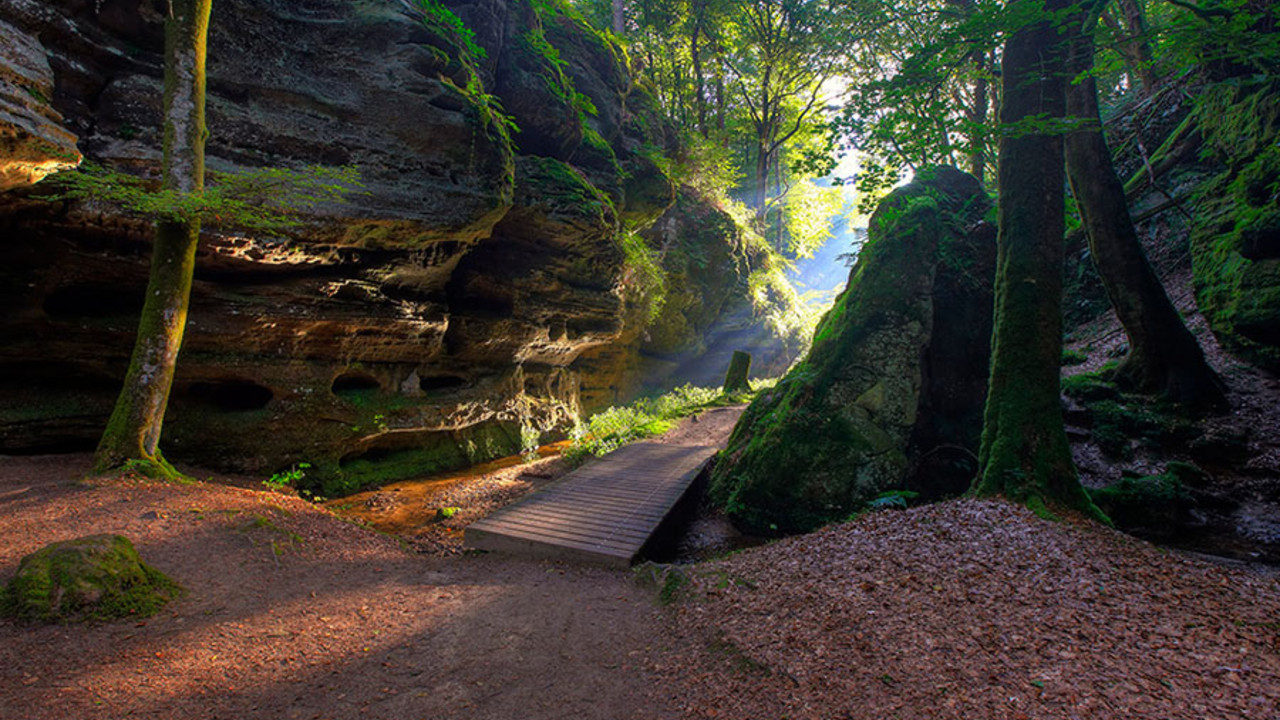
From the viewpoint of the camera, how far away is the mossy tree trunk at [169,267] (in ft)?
21.3

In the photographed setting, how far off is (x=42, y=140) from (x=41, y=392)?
5.08m

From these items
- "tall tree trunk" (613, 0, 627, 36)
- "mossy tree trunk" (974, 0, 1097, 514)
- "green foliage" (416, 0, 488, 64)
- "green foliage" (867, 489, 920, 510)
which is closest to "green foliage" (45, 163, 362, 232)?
"green foliage" (416, 0, 488, 64)

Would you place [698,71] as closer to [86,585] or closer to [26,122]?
[26,122]

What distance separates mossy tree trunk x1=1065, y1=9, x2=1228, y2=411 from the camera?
26.2 ft

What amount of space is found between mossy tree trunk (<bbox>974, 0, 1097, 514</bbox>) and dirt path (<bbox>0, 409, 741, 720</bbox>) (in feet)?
16.8

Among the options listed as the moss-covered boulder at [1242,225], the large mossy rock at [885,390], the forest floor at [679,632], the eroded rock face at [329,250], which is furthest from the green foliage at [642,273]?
the moss-covered boulder at [1242,225]

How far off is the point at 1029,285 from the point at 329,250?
12.4m

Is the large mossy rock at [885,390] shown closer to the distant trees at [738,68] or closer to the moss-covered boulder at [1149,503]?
the moss-covered boulder at [1149,503]

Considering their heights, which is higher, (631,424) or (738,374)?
(738,374)

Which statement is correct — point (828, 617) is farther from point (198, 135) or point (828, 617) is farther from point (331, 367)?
point (331, 367)

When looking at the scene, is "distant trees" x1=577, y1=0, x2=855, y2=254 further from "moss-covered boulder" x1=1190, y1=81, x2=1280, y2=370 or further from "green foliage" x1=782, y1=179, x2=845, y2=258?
"moss-covered boulder" x1=1190, y1=81, x2=1280, y2=370

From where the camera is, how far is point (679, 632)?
14.2 feet

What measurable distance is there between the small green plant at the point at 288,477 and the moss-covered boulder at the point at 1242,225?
699 inches

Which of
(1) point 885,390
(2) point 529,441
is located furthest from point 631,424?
(1) point 885,390
